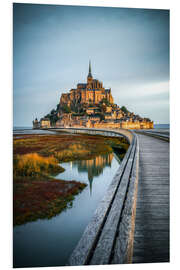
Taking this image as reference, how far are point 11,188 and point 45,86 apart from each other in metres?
2.87

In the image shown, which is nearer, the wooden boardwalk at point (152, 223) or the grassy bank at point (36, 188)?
the wooden boardwalk at point (152, 223)

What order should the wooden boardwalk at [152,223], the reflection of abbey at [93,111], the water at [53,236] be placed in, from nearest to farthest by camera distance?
the wooden boardwalk at [152,223] → the water at [53,236] → the reflection of abbey at [93,111]

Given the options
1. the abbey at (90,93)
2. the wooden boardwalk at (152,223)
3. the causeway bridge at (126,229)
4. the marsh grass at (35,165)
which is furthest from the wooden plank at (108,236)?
the abbey at (90,93)

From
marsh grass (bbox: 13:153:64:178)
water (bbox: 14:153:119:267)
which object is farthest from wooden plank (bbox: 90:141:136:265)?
marsh grass (bbox: 13:153:64:178)

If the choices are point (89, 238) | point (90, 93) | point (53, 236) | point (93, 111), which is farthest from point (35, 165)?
point (90, 93)

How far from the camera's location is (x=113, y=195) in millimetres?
2381

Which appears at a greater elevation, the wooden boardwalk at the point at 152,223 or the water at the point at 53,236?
the wooden boardwalk at the point at 152,223

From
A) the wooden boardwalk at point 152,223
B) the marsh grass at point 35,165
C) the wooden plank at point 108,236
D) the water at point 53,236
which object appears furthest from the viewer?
the marsh grass at point 35,165

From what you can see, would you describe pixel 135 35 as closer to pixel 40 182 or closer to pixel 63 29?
pixel 63 29

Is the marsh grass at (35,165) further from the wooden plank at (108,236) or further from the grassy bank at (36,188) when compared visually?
the wooden plank at (108,236)

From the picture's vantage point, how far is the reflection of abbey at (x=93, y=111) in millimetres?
53062

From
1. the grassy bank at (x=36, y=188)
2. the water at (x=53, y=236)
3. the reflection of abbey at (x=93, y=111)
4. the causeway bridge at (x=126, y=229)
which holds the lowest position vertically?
the water at (x=53, y=236)
